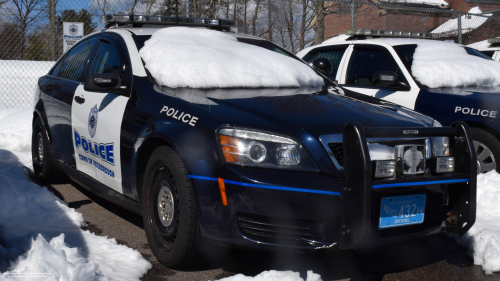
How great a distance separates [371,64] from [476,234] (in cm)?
274

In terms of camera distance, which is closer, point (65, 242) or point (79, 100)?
point (65, 242)

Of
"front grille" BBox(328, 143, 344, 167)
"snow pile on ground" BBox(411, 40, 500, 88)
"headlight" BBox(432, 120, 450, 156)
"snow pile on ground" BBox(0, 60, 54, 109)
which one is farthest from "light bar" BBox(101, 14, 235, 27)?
"snow pile on ground" BBox(0, 60, 54, 109)

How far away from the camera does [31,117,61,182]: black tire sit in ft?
15.7

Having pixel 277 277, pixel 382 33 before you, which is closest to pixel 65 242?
pixel 277 277

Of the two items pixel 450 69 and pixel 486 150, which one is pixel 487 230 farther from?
pixel 450 69

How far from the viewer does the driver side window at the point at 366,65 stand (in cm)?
543

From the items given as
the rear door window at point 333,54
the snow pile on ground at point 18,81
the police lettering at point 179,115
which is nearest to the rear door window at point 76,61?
the police lettering at point 179,115

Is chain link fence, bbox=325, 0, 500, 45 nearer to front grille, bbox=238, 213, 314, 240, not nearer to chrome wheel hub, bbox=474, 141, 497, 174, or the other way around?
chrome wheel hub, bbox=474, 141, 497, 174

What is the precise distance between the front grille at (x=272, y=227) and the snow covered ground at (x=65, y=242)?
0.23 meters

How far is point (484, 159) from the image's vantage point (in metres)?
4.49

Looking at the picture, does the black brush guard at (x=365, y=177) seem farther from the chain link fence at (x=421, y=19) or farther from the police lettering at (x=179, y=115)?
the chain link fence at (x=421, y=19)

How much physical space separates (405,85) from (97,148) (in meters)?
3.14

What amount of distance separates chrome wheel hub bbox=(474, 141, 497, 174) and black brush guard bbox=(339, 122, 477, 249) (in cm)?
201

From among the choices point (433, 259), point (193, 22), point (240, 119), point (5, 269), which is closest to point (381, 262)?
point (433, 259)
